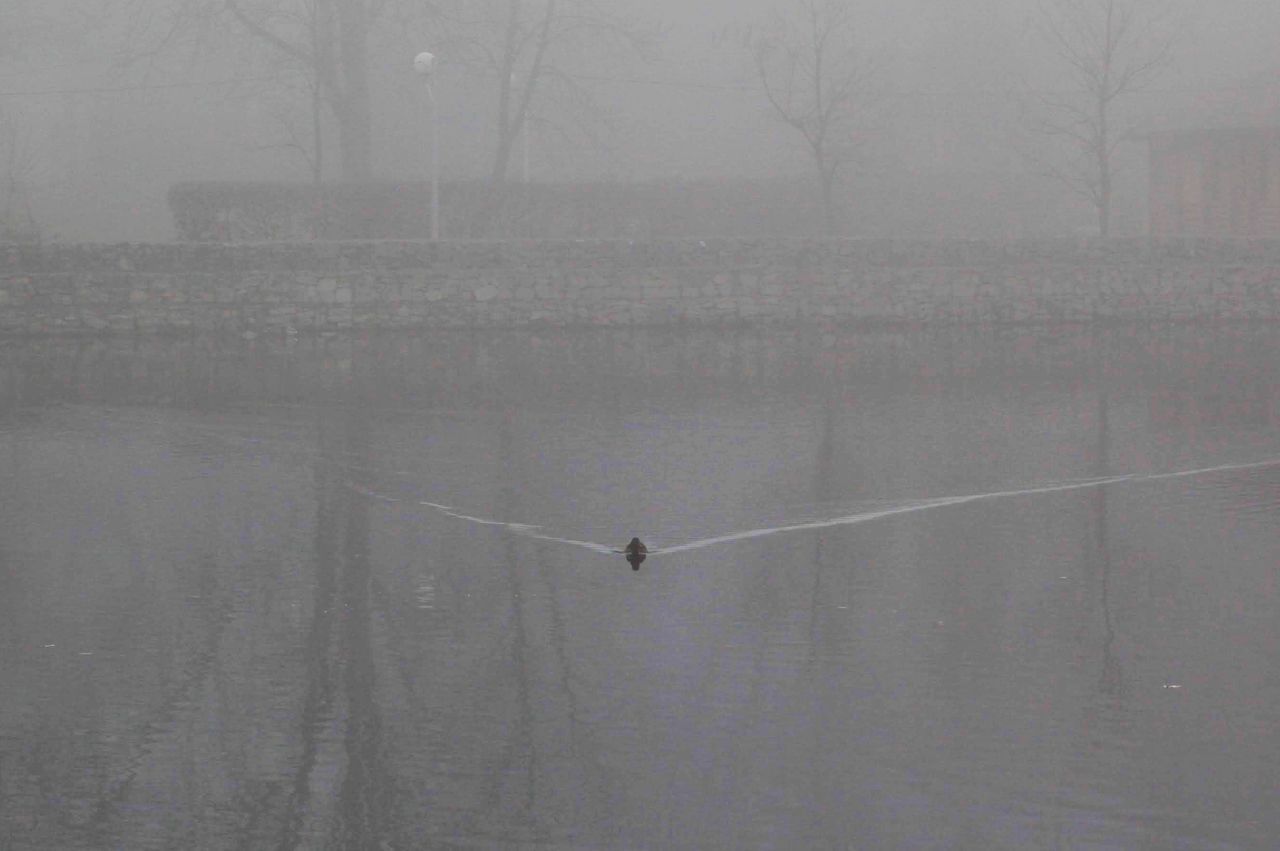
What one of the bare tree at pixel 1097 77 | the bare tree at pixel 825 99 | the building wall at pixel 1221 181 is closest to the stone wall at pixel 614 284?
the bare tree at pixel 1097 77

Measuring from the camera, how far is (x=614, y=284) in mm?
28141

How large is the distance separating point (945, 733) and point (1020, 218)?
3947cm

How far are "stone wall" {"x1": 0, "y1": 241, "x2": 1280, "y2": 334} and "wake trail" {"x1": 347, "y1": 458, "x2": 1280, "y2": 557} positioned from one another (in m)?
16.2

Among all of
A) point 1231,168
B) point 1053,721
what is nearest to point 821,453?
point 1053,721

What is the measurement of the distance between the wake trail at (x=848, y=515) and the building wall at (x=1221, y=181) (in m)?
28.3

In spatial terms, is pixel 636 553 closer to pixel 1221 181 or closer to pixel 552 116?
pixel 1221 181

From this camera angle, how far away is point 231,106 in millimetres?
57281

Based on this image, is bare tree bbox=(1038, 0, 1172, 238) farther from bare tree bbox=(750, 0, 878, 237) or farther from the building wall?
bare tree bbox=(750, 0, 878, 237)

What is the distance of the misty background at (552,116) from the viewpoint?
4003 cm

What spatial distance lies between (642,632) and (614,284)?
21028 mm

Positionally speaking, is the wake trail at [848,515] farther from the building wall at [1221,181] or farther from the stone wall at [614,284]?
the building wall at [1221,181]

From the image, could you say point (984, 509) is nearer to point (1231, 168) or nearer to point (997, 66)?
point (1231, 168)

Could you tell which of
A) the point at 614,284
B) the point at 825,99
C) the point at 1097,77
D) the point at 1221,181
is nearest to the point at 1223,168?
the point at 1221,181

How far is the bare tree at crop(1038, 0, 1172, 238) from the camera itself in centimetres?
3669
